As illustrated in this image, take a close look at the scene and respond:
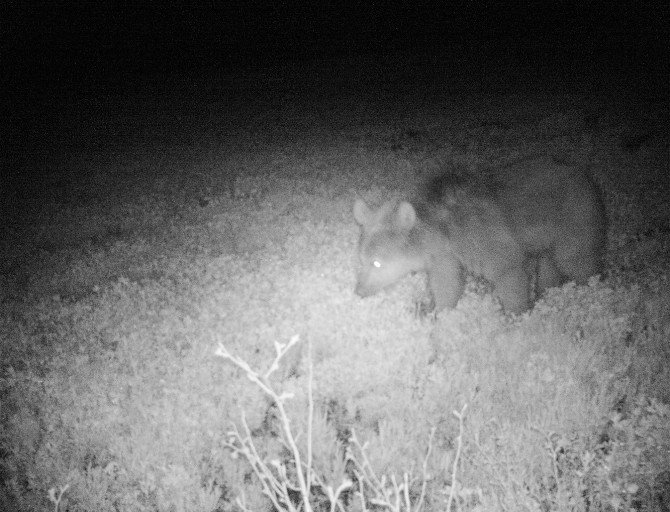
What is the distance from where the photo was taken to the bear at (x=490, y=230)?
5656 millimetres

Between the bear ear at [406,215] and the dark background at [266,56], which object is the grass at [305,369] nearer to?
the bear ear at [406,215]

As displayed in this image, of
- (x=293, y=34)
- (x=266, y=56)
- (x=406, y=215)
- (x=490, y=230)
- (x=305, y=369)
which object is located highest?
(x=293, y=34)

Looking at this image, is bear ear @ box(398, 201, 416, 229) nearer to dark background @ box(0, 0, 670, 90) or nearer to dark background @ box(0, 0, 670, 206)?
dark background @ box(0, 0, 670, 206)

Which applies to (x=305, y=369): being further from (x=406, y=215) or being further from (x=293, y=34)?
(x=293, y=34)

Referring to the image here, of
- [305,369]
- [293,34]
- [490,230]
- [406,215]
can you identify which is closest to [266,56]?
[293,34]

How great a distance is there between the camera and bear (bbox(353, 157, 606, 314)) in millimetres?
5656

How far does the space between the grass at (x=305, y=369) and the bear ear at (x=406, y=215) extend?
114cm

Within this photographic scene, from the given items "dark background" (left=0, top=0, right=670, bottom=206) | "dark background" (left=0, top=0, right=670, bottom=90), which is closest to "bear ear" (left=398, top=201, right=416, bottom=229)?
"dark background" (left=0, top=0, right=670, bottom=206)

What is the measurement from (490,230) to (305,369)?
2.59 meters

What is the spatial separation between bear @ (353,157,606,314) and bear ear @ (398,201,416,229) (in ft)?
0.04

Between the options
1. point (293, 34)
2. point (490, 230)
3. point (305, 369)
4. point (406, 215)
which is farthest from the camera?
point (293, 34)

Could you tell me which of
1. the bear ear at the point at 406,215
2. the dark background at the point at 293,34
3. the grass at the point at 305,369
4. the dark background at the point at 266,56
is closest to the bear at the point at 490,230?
the bear ear at the point at 406,215

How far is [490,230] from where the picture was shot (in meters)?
5.64

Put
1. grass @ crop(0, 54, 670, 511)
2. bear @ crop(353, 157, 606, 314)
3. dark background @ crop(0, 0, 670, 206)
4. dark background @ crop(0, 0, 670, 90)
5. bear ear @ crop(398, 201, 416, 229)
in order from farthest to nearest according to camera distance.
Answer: dark background @ crop(0, 0, 670, 90)
dark background @ crop(0, 0, 670, 206)
bear @ crop(353, 157, 606, 314)
bear ear @ crop(398, 201, 416, 229)
grass @ crop(0, 54, 670, 511)
